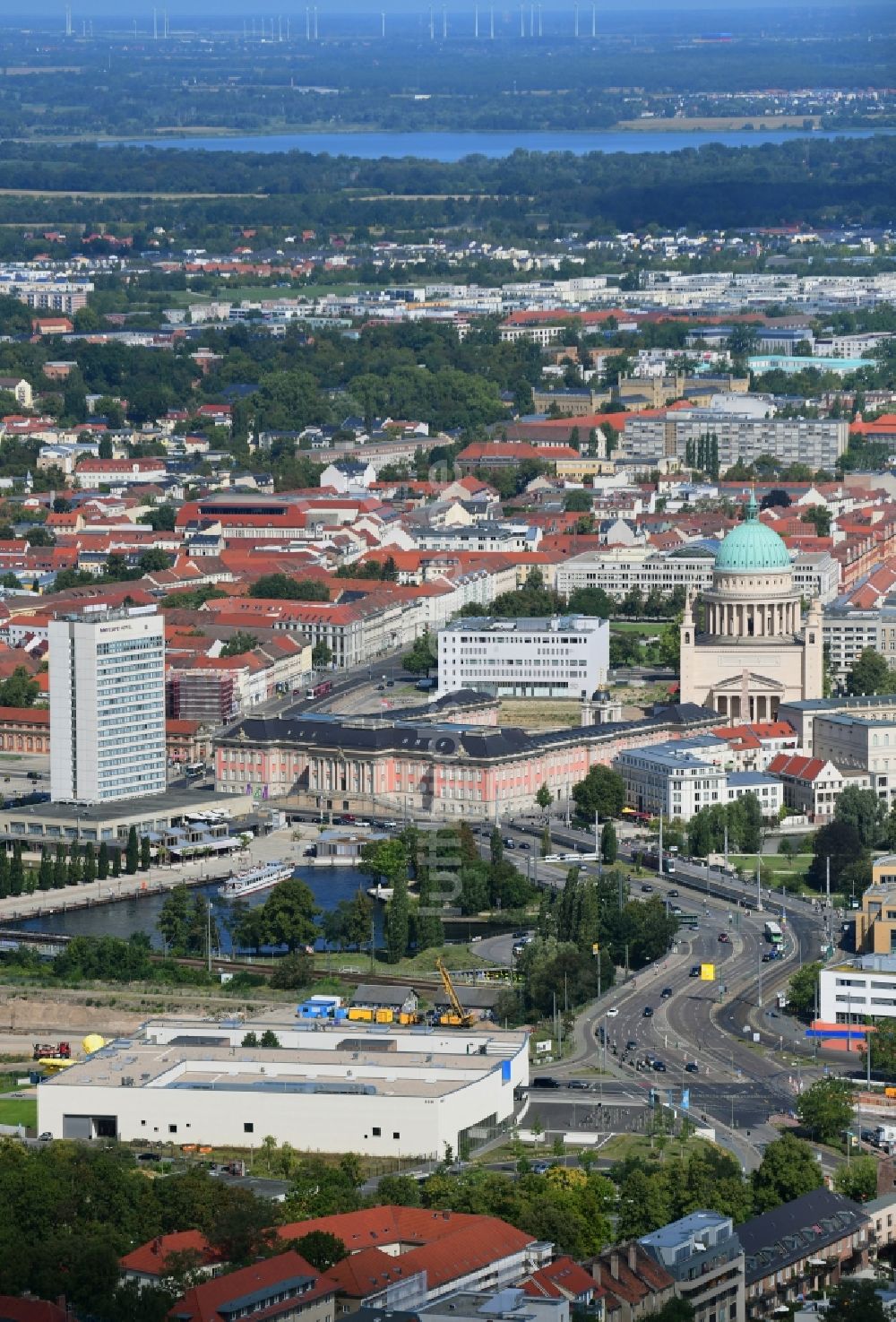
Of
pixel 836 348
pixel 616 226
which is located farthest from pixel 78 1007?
pixel 616 226

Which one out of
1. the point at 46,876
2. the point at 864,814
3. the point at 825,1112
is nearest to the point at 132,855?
the point at 46,876

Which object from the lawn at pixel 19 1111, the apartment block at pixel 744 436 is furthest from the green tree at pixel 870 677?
the apartment block at pixel 744 436

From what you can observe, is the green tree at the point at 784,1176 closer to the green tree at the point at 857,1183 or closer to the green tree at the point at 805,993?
the green tree at the point at 857,1183

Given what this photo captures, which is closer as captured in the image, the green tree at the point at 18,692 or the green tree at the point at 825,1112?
the green tree at the point at 825,1112

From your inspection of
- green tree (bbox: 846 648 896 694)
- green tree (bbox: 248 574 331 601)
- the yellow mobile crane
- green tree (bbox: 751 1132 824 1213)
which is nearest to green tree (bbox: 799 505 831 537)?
green tree (bbox: 248 574 331 601)

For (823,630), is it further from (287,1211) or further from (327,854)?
(287,1211)

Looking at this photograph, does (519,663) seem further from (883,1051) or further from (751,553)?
(883,1051)
